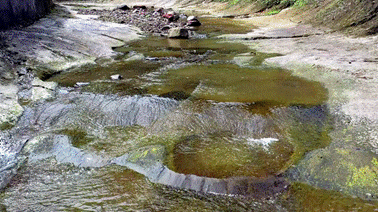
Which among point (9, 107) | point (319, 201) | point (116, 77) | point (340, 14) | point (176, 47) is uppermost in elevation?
point (340, 14)

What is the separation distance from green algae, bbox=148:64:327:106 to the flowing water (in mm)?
25

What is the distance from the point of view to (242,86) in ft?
25.3

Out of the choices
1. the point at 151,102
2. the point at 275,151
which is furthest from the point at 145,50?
the point at 275,151

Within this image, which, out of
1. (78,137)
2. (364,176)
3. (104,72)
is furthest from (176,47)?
(364,176)

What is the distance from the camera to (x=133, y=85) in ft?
26.3

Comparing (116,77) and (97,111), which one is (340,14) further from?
(97,111)

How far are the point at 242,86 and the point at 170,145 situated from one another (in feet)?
10.8

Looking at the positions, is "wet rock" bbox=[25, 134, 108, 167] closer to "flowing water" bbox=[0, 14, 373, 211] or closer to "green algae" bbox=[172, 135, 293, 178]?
"flowing water" bbox=[0, 14, 373, 211]

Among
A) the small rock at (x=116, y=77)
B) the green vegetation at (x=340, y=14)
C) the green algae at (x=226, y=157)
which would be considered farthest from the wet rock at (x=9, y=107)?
the green vegetation at (x=340, y=14)

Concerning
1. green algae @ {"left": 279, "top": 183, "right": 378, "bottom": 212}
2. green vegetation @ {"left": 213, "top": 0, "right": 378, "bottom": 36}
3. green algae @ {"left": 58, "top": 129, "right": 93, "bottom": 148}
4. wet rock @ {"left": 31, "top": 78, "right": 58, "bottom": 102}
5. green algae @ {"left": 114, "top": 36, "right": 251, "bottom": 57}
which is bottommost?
green algae @ {"left": 114, "top": 36, "right": 251, "bottom": 57}

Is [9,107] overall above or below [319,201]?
above

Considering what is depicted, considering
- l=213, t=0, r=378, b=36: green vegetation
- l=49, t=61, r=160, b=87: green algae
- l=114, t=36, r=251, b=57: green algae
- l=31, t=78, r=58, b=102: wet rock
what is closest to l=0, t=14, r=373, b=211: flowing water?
l=49, t=61, r=160, b=87: green algae

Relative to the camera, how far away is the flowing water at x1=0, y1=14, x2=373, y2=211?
152 inches

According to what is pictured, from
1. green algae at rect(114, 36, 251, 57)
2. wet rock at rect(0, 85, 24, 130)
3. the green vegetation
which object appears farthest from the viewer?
green algae at rect(114, 36, 251, 57)
